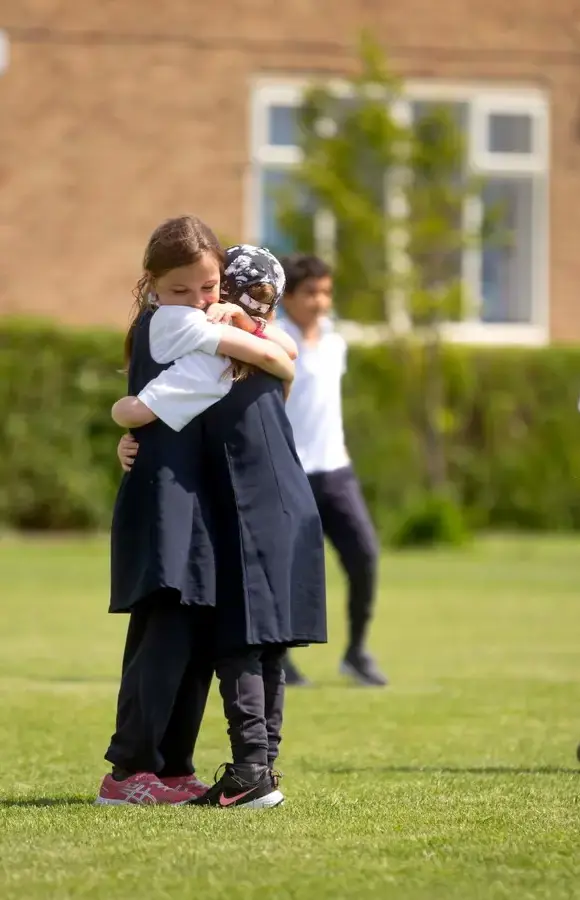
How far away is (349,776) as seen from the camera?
615 cm

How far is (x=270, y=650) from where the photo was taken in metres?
5.54

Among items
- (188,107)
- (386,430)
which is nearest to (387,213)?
(386,430)

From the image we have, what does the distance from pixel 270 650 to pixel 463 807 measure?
2.30 feet

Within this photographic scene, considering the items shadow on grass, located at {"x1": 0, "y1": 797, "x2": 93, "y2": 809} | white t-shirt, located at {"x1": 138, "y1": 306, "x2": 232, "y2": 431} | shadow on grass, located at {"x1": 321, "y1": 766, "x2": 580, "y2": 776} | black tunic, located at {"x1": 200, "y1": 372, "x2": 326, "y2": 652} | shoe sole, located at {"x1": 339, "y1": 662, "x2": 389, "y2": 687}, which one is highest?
white t-shirt, located at {"x1": 138, "y1": 306, "x2": 232, "y2": 431}

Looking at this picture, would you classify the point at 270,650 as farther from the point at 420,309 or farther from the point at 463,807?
the point at 420,309

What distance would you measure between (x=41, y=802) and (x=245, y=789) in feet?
2.02

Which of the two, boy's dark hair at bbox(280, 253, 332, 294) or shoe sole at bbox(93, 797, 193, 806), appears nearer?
shoe sole at bbox(93, 797, 193, 806)

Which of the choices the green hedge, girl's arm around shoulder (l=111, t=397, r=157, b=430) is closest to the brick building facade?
the green hedge

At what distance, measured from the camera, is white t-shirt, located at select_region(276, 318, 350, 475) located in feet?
29.8

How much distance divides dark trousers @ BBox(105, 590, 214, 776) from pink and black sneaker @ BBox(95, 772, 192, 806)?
0.03 meters

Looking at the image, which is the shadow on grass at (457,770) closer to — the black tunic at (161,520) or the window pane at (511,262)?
the black tunic at (161,520)

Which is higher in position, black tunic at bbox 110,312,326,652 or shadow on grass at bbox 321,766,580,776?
black tunic at bbox 110,312,326,652

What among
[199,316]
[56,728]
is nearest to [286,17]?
[56,728]

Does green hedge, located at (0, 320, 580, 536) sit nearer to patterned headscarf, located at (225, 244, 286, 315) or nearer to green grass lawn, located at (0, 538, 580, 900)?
green grass lawn, located at (0, 538, 580, 900)
